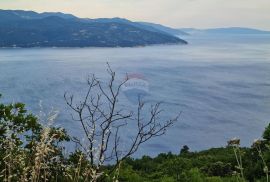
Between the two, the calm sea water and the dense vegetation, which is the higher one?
the dense vegetation

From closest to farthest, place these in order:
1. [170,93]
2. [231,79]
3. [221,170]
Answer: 1. [221,170]
2. [170,93]
3. [231,79]

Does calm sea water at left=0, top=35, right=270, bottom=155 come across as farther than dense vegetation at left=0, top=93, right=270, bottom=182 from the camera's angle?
Yes

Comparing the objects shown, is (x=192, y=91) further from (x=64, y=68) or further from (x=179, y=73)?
(x=64, y=68)

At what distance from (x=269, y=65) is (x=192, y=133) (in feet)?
238

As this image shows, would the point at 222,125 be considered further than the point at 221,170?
Yes

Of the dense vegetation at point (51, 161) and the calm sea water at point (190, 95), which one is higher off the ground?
the dense vegetation at point (51, 161)

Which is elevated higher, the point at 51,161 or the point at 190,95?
the point at 51,161

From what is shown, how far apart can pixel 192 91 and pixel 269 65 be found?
4975cm

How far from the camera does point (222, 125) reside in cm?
5534

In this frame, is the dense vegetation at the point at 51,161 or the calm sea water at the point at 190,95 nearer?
the dense vegetation at the point at 51,161

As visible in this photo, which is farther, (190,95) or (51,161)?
(190,95)

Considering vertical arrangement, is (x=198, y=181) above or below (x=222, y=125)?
above

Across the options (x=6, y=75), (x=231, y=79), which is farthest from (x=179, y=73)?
(x=6, y=75)

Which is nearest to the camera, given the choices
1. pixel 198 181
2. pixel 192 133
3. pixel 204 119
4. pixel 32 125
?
pixel 198 181
